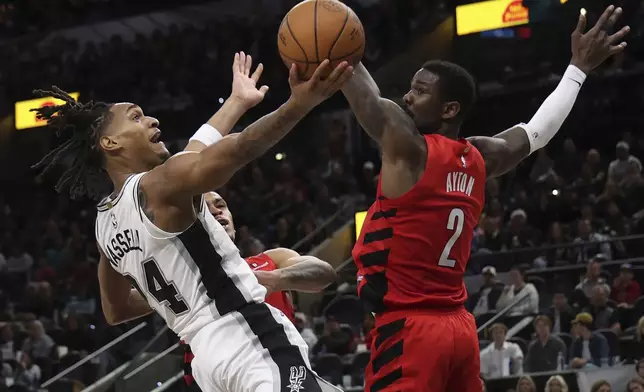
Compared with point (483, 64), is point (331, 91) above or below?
above

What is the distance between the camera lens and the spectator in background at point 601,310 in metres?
10.7

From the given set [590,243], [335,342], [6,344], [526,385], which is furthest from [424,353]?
[6,344]

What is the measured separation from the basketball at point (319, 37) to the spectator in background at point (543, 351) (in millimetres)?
6569

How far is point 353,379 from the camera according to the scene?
428 inches

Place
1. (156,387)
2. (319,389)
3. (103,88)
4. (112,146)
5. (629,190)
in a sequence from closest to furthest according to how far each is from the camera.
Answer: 1. (319,389)
2. (112,146)
3. (156,387)
4. (629,190)
5. (103,88)

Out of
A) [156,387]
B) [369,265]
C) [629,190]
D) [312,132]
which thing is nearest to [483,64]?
[312,132]

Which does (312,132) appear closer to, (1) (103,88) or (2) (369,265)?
(1) (103,88)

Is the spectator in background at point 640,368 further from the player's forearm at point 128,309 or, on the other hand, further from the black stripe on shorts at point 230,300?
the black stripe on shorts at point 230,300

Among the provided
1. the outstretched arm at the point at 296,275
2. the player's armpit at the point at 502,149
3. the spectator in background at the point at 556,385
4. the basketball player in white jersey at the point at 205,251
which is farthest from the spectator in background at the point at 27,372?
the player's armpit at the point at 502,149

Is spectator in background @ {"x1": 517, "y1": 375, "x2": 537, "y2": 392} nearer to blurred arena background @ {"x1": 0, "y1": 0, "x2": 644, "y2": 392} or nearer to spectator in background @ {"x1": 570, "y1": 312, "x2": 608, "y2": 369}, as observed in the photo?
blurred arena background @ {"x1": 0, "y1": 0, "x2": 644, "y2": 392}

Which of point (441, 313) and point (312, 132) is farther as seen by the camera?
point (312, 132)

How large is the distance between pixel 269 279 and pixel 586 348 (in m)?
6.13

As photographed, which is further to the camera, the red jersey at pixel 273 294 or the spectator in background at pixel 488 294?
the spectator in background at pixel 488 294

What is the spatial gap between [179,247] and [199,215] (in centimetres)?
15
